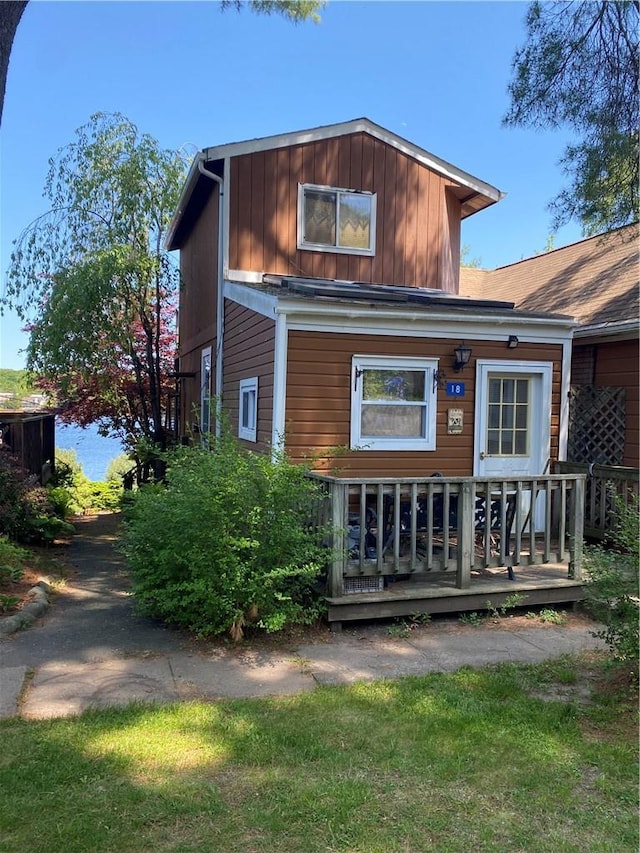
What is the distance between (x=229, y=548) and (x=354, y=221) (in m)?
6.81

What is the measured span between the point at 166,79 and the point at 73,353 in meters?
5.35

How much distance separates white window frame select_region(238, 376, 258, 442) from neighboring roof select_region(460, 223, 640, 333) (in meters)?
4.80

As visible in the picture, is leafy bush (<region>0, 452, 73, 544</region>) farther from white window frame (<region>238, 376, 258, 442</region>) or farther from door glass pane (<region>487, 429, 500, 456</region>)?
door glass pane (<region>487, 429, 500, 456</region>)

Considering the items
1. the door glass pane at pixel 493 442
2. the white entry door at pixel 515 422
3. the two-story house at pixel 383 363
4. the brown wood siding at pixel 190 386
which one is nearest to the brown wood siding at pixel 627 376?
the two-story house at pixel 383 363

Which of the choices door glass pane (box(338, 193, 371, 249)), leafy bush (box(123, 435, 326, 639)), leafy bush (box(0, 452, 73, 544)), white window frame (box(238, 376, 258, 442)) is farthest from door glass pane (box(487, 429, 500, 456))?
leafy bush (box(0, 452, 73, 544))

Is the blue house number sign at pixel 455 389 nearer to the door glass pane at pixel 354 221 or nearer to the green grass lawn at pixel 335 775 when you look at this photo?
the door glass pane at pixel 354 221

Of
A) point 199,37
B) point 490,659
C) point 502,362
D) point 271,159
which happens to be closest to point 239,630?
point 490,659

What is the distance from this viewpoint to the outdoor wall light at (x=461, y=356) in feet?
25.0

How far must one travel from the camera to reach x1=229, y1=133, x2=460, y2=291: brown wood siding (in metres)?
9.57

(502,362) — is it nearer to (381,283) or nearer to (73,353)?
(381,283)

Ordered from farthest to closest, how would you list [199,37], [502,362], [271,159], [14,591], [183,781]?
[271,159] → [199,37] → [502,362] → [14,591] → [183,781]

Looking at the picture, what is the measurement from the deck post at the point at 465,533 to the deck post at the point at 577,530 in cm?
110

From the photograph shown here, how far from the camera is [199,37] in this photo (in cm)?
891

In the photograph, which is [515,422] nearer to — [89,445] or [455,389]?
[455,389]
